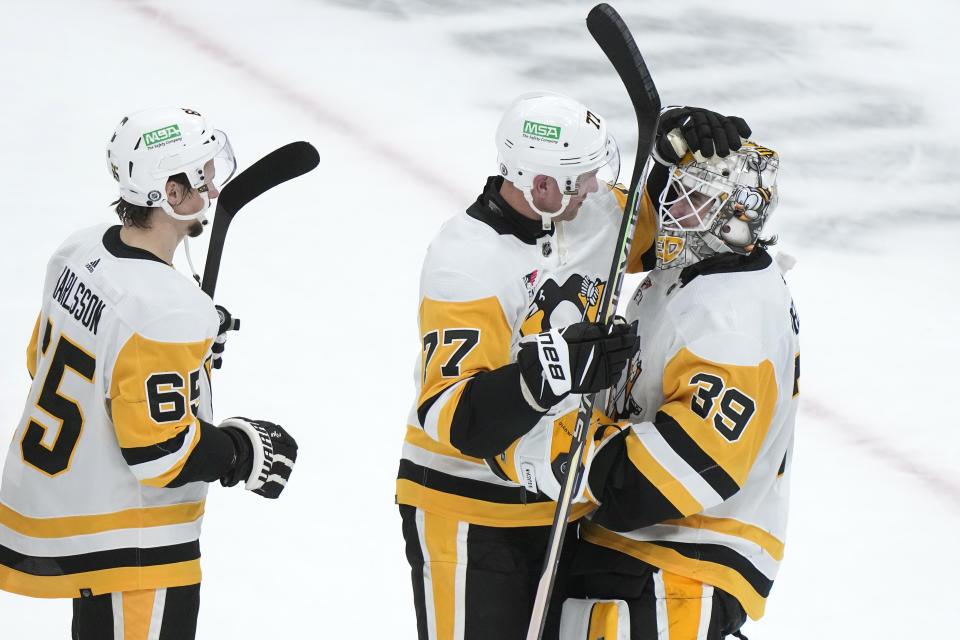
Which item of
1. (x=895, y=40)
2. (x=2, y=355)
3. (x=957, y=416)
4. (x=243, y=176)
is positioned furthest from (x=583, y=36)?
(x=243, y=176)

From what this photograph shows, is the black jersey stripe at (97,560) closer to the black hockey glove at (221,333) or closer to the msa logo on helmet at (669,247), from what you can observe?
the black hockey glove at (221,333)

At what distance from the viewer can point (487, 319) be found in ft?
8.13

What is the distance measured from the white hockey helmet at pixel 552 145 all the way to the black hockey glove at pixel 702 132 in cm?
13

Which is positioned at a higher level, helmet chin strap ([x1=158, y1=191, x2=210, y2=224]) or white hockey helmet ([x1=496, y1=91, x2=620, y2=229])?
white hockey helmet ([x1=496, y1=91, x2=620, y2=229])

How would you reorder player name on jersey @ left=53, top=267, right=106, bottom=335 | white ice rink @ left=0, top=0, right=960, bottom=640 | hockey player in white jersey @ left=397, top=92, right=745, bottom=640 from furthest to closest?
white ice rink @ left=0, top=0, right=960, bottom=640, player name on jersey @ left=53, top=267, right=106, bottom=335, hockey player in white jersey @ left=397, top=92, right=745, bottom=640

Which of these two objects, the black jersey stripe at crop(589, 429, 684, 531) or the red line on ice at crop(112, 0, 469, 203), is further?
the red line on ice at crop(112, 0, 469, 203)

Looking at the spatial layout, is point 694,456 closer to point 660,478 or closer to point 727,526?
point 660,478

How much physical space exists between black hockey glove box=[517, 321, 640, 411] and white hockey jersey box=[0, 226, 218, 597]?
24.9 inches

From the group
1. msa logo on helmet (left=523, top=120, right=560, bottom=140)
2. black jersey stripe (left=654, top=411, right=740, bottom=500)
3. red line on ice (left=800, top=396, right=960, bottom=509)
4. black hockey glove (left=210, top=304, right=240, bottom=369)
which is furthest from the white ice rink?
msa logo on helmet (left=523, top=120, right=560, bottom=140)

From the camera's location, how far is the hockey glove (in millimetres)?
2684

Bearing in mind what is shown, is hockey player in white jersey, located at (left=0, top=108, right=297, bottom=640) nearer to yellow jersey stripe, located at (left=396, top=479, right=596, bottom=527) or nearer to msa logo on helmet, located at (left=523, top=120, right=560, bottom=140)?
yellow jersey stripe, located at (left=396, top=479, right=596, bottom=527)

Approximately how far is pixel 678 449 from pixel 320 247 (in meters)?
2.82

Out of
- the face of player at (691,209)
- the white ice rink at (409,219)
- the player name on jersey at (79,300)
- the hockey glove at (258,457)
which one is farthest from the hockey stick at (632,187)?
the white ice rink at (409,219)

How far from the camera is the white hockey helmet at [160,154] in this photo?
2.57m
